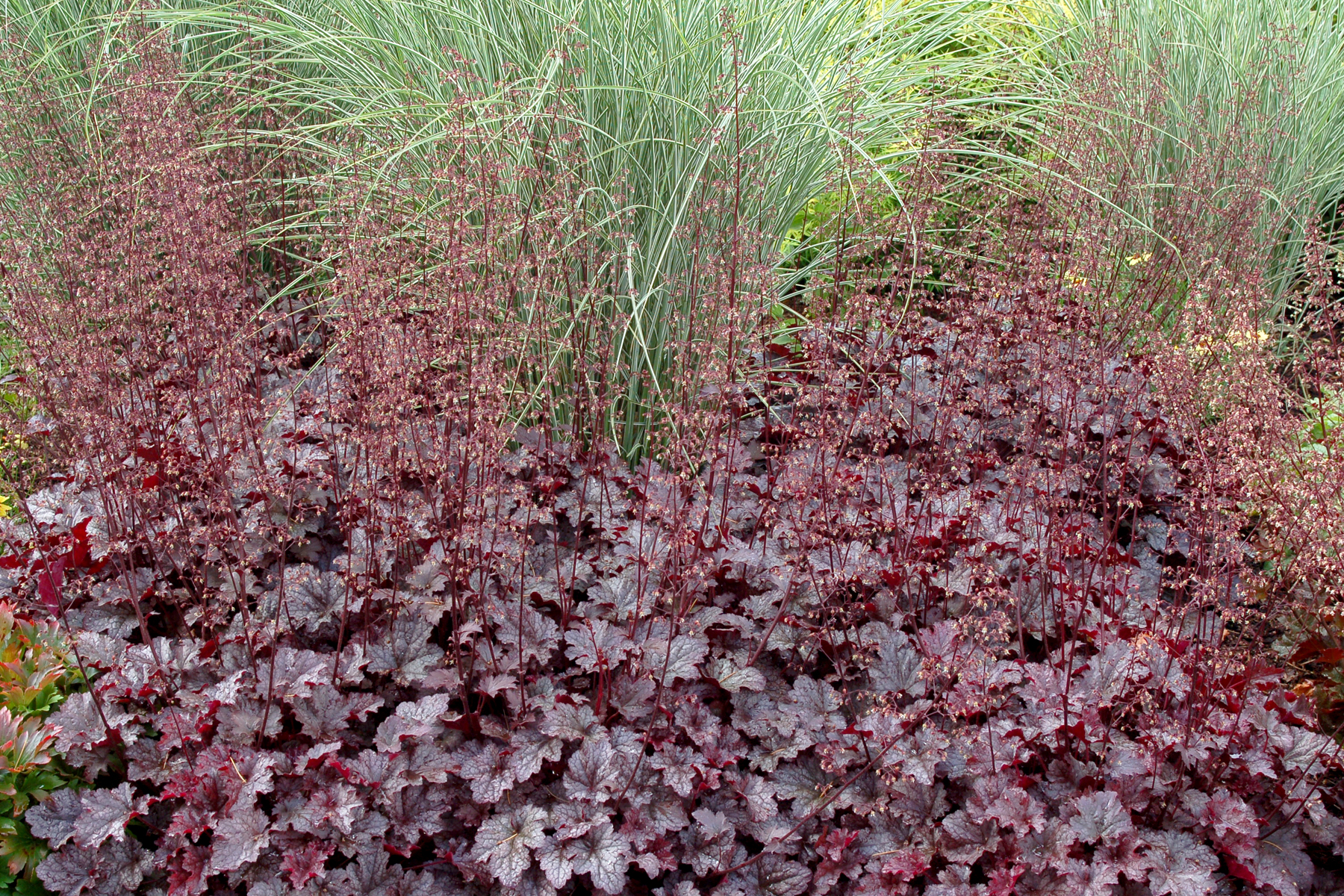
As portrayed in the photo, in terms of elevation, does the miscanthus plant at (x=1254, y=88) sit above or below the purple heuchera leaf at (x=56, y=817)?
above

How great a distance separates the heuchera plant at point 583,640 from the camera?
210 cm

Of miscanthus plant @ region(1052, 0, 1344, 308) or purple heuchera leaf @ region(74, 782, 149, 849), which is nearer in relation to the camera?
purple heuchera leaf @ region(74, 782, 149, 849)

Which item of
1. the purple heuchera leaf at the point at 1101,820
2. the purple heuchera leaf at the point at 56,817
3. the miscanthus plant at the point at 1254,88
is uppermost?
the miscanthus plant at the point at 1254,88

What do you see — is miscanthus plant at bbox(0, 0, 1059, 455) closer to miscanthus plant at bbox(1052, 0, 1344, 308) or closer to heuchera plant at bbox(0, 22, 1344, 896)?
heuchera plant at bbox(0, 22, 1344, 896)

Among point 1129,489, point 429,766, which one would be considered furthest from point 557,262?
point 1129,489

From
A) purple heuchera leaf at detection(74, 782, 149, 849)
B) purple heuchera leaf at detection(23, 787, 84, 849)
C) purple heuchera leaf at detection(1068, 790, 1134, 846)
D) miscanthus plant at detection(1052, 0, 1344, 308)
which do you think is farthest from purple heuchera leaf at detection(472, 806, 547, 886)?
miscanthus plant at detection(1052, 0, 1344, 308)

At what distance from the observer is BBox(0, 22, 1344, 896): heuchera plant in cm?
210

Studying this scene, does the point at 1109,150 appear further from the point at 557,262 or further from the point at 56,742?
the point at 56,742

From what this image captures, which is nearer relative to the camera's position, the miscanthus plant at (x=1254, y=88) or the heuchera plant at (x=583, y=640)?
the heuchera plant at (x=583, y=640)

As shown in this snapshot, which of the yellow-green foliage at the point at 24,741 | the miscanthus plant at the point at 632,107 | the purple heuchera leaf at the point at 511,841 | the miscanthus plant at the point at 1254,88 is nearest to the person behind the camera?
the purple heuchera leaf at the point at 511,841

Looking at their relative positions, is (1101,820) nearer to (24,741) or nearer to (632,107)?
(24,741)

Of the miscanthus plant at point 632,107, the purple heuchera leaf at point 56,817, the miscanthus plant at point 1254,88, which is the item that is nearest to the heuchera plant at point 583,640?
the purple heuchera leaf at point 56,817

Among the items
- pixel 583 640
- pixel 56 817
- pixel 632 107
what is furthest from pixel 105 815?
pixel 632 107

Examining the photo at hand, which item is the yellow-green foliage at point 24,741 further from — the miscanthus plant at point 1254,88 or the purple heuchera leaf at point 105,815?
the miscanthus plant at point 1254,88
